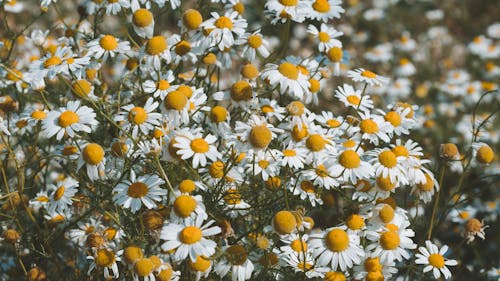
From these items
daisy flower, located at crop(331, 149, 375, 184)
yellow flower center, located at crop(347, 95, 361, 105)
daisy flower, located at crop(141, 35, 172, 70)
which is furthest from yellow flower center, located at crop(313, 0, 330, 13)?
daisy flower, located at crop(331, 149, 375, 184)

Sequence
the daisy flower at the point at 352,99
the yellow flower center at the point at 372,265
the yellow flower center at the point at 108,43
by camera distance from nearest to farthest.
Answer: the yellow flower center at the point at 372,265 < the yellow flower center at the point at 108,43 < the daisy flower at the point at 352,99

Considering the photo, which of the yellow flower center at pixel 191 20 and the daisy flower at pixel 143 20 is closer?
the daisy flower at pixel 143 20

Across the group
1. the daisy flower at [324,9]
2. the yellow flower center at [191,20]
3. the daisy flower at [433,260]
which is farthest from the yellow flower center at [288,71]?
the daisy flower at [433,260]

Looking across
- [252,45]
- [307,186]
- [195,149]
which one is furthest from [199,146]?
[252,45]

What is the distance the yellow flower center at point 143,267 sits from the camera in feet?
6.61

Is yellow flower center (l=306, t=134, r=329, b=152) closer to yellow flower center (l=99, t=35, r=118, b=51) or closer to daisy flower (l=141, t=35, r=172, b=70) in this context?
daisy flower (l=141, t=35, r=172, b=70)

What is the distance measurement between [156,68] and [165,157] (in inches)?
20.8

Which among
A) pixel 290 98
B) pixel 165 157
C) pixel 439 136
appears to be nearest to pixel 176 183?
pixel 165 157

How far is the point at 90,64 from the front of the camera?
280cm

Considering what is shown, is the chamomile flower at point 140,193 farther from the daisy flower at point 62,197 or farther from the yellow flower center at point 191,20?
the yellow flower center at point 191,20

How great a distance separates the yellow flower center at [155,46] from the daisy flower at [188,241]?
34.3 inches

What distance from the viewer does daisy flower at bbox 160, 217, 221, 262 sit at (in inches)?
78.2

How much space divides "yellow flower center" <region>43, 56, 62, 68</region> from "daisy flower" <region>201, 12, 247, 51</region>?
0.65 meters

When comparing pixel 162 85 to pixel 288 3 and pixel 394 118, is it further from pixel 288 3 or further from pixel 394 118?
pixel 394 118
